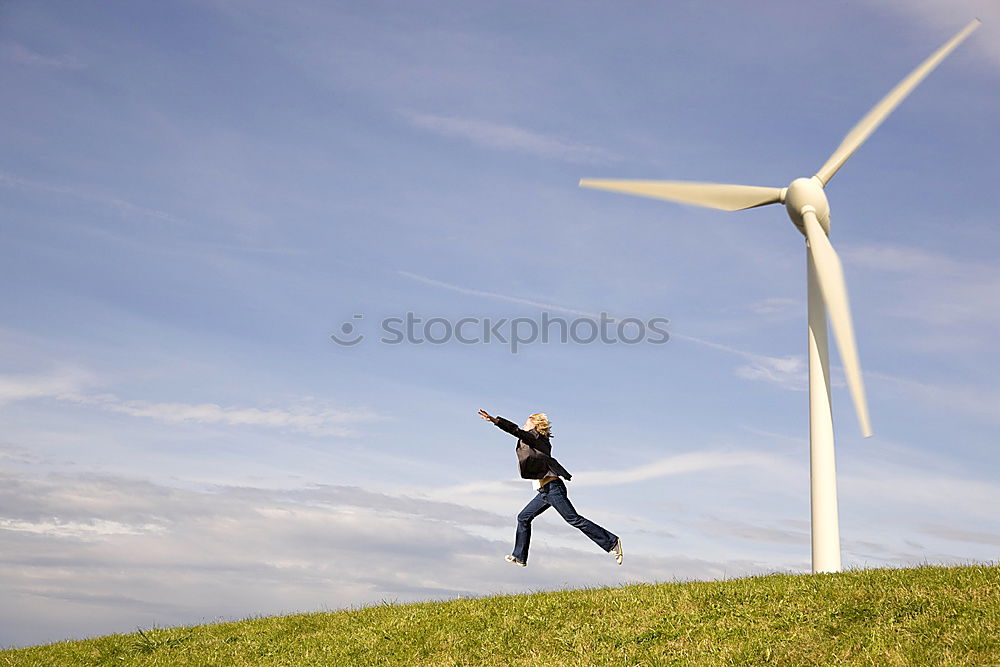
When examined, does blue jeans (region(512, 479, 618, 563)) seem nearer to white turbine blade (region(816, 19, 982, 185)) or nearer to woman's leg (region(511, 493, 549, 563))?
woman's leg (region(511, 493, 549, 563))

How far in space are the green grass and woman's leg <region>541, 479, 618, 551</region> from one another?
210cm

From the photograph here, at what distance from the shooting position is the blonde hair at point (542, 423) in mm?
19016

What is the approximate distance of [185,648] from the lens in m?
17.2

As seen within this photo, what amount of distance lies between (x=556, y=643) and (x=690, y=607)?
7.45ft

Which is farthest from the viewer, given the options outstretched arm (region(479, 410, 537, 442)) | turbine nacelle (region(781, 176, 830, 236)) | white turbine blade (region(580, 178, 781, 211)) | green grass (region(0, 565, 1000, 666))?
white turbine blade (region(580, 178, 781, 211))

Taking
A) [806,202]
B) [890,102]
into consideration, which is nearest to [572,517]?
[806,202]

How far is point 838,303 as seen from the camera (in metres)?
19.2

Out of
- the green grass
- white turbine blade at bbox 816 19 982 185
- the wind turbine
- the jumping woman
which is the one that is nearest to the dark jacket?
the jumping woman

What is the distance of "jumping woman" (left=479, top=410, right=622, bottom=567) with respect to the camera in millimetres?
18641

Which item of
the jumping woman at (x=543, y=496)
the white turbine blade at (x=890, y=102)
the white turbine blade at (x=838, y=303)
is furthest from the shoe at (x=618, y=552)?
the white turbine blade at (x=890, y=102)

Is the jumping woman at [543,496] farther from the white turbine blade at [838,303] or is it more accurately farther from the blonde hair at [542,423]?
the white turbine blade at [838,303]

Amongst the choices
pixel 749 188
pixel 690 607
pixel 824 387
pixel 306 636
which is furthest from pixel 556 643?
pixel 749 188

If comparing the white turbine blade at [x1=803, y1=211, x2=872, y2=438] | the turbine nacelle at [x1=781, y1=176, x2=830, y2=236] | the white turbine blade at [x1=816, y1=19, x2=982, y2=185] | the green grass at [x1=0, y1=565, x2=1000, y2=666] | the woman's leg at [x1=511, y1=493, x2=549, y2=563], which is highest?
the white turbine blade at [x1=816, y1=19, x2=982, y2=185]

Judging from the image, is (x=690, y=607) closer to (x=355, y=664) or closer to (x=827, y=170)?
(x=355, y=664)
